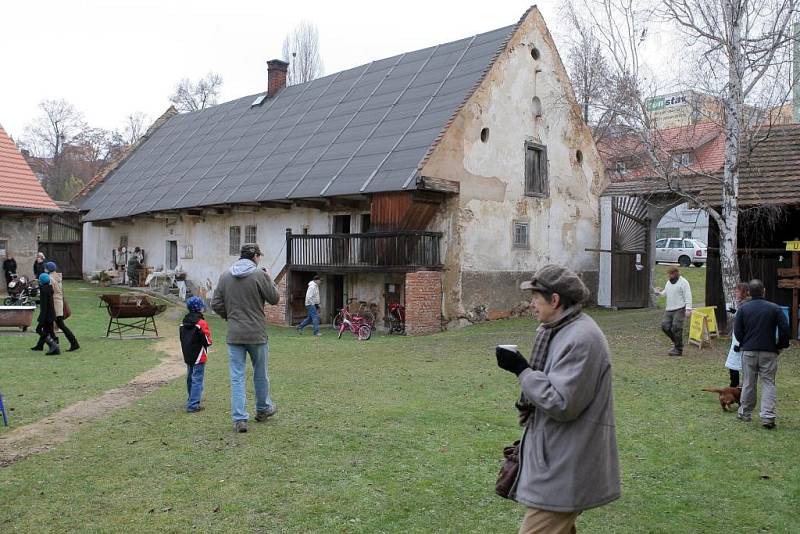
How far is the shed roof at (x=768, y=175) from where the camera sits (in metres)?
15.0

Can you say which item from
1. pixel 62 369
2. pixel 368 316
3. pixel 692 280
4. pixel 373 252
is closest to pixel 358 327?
pixel 368 316

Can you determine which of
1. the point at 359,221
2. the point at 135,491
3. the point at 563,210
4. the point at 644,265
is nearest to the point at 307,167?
the point at 359,221

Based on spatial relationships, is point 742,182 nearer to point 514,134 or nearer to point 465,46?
point 514,134

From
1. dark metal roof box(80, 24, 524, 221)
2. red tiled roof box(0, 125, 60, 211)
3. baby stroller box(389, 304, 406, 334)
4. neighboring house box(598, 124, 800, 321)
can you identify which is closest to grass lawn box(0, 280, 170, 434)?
baby stroller box(389, 304, 406, 334)

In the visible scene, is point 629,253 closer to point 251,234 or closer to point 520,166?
point 520,166

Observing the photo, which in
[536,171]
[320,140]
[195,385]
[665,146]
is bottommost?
[195,385]

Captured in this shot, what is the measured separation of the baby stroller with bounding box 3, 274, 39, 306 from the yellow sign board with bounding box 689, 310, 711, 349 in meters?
18.4

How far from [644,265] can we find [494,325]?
7273mm

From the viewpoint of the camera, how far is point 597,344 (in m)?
3.33

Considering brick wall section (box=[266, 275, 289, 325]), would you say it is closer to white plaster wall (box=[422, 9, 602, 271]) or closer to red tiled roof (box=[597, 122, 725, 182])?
white plaster wall (box=[422, 9, 602, 271])

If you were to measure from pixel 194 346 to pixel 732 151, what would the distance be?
1172 centimetres

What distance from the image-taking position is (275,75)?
31656 mm

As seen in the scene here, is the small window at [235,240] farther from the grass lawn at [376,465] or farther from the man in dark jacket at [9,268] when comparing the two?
the grass lawn at [376,465]

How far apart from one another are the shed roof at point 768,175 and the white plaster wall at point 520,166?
5.40m
